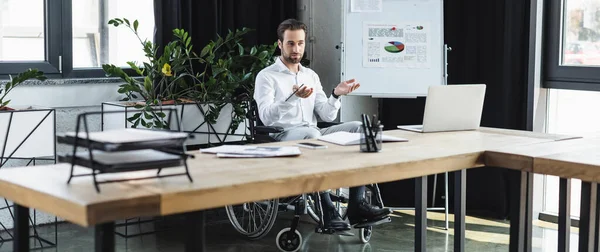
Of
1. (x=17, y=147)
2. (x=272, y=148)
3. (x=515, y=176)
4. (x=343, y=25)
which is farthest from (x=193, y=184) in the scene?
(x=343, y=25)

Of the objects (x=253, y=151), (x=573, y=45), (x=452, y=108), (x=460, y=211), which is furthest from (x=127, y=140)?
(x=573, y=45)

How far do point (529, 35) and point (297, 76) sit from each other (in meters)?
1.52

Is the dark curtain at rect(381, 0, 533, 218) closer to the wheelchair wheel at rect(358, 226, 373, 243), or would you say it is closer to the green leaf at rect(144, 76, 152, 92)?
the wheelchair wheel at rect(358, 226, 373, 243)

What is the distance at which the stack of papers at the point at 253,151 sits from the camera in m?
2.91

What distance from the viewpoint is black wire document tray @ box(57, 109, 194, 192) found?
2275mm

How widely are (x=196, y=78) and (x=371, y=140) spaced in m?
2.21

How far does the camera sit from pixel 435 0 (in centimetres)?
527

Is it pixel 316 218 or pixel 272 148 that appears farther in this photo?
pixel 316 218

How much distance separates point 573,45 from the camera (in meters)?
5.13

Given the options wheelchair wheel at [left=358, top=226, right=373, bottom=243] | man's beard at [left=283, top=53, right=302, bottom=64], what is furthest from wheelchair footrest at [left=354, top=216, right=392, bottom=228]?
man's beard at [left=283, top=53, right=302, bottom=64]

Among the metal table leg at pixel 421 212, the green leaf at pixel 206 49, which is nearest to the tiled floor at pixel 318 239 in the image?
the metal table leg at pixel 421 212

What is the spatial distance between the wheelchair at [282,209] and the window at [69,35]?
117 cm

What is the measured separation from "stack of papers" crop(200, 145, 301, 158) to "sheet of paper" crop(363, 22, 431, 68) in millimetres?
2304

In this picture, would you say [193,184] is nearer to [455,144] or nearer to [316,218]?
[455,144]
